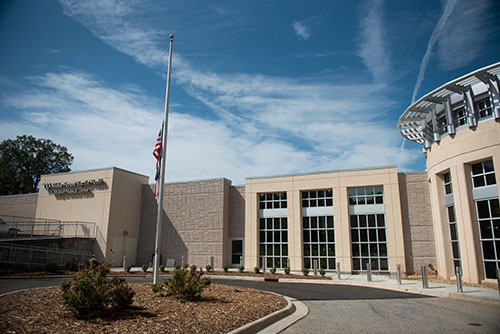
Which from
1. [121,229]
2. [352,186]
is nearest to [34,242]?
[121,229]

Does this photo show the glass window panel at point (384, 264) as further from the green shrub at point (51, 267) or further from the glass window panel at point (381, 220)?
the green shrub at point (51, 267)

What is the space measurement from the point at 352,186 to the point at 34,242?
75.5ft

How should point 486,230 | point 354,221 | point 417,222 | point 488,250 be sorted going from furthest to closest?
point 354,221, point 417,222, point 486,230, point 488,250

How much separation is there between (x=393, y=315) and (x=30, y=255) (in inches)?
904

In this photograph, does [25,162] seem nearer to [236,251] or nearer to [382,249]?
[236,251]

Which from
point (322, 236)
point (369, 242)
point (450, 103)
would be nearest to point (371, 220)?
point (369, 242)

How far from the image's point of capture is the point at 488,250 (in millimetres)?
17578

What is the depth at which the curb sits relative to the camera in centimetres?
745

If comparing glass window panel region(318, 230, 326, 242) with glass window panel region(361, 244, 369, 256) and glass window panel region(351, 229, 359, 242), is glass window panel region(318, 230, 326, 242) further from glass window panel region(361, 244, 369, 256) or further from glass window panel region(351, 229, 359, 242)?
glass window panel region(361, 244, 369, 256)

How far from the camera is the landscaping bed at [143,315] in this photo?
6.50 m

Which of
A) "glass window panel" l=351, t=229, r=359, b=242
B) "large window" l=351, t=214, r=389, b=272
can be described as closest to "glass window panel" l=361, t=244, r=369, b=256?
"large window" l=351, t=214, r=389, b=272

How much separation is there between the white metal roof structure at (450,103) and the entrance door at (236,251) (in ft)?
51.0

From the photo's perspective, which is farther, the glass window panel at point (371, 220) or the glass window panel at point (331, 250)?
the glass window panel at point (331, 250)

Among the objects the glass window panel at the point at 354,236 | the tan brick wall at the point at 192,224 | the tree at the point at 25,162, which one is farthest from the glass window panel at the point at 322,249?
the tree at the point at 25,162
